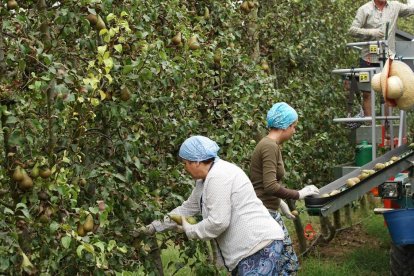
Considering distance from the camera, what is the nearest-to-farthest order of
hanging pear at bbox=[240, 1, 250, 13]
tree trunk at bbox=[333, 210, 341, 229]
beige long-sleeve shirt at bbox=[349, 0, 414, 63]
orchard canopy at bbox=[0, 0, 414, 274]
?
orchard canopy at bbox=[0, 0, 414, 274], hanging pear at bbox=[240, 1, 250, 13], beige long-sleeve shirt at bbox=[349, 0, 414, 63], tree trunk at bbox=[333, 210, 341, 229]

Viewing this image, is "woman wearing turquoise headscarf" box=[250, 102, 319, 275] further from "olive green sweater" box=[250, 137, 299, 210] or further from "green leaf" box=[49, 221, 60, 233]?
"green leaf" box=[49, 221, 60, 233]

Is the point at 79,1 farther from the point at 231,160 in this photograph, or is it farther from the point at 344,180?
the point at 344,180

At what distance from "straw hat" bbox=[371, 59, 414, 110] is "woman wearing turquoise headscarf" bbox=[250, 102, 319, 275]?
150 centimetres

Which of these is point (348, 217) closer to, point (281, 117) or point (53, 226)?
point (281, 117)

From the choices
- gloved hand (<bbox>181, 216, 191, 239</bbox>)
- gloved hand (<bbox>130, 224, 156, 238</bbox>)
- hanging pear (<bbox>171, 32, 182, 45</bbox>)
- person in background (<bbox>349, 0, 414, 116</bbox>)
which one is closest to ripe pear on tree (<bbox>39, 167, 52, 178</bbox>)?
gloved hand (<bbox>130, 224, 156, 238</bbox>)

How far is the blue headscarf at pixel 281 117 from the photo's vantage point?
227 inches

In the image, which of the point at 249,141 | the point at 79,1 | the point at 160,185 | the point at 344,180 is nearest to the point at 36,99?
the point at 79,1

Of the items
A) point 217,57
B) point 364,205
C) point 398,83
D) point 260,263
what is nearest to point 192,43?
point 217,57

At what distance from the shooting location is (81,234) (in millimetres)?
3756

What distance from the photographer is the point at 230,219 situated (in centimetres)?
481

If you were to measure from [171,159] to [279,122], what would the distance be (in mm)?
836

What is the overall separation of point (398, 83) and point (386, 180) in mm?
1066

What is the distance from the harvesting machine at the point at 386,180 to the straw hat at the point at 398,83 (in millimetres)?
474

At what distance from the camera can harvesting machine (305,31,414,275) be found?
6.04 metres
